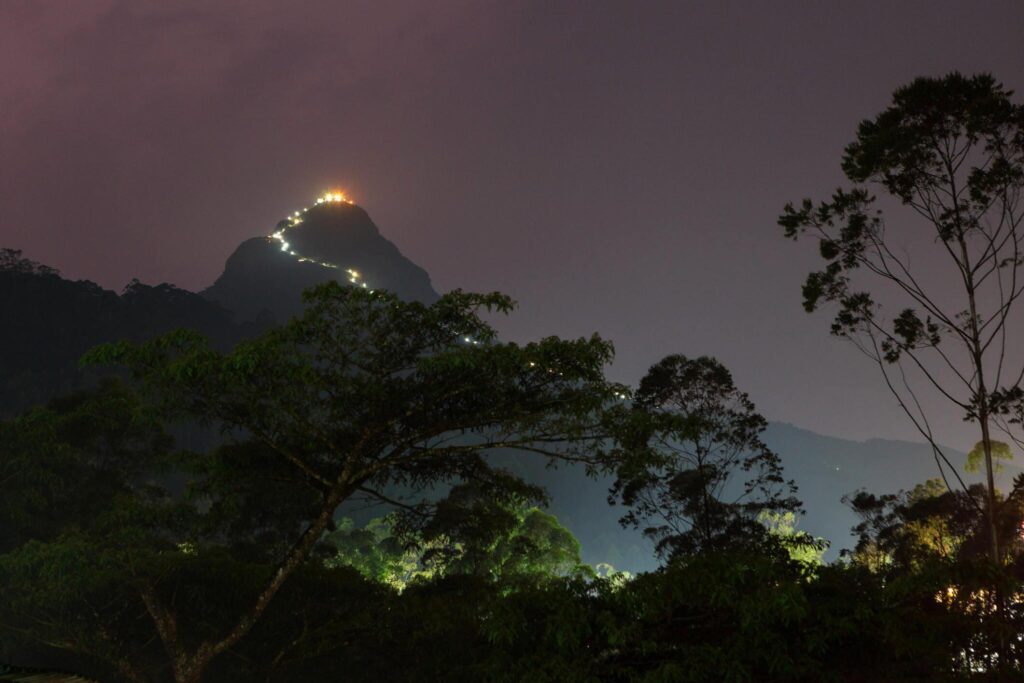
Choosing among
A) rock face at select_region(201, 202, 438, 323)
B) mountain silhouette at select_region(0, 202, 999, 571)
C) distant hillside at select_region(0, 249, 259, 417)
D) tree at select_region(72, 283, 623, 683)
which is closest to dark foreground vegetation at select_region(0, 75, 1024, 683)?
tree at select_region(72, 283, 623, 683)

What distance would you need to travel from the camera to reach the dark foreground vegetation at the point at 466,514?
17.8 ft

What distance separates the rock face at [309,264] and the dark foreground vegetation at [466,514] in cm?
8076

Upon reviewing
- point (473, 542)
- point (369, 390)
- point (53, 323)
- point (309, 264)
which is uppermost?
point (309, 264)

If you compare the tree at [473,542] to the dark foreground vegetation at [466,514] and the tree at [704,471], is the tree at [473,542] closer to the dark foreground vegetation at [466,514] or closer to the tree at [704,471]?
the dark foreground vegetation at [466,514]

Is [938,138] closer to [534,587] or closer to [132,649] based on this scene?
[534,587]

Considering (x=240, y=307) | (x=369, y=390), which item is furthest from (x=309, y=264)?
(x=369, y=390)

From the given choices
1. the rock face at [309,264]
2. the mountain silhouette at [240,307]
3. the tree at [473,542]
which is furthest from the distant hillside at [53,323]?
the rock face at [309,264]

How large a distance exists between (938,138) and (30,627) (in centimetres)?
1796

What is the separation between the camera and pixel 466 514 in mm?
14039

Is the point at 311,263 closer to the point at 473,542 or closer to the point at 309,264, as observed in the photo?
the point at 309,264

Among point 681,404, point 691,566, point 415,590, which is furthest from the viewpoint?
point 681,404

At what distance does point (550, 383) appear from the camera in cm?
974

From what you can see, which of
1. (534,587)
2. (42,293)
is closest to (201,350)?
(534,587)

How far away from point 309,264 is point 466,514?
10347 cm
